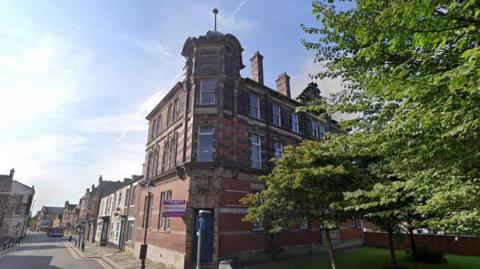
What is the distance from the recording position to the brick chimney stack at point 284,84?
23.5 meters

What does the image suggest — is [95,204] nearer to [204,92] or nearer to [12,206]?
[12,206]

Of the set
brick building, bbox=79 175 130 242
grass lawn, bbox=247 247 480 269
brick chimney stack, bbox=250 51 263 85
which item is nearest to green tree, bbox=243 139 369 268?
grass lawn, bbox=247 247 480 269

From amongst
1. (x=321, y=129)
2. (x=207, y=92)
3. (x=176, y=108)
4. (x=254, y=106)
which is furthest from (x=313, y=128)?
(x=176, y=108)

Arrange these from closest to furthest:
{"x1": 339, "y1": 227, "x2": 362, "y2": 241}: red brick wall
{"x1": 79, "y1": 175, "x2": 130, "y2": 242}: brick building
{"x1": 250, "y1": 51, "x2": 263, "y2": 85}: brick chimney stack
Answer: {"x1": 250, "y1": 51, "x2": 263, "y2": 85}: brick chimney stack
{"x1": 339, "y1": 227, "x2": 362, "y2": 241}: red brick wall
{"x1": 79, "y1": 175, "x2": 130, "y2": 242}: brick building

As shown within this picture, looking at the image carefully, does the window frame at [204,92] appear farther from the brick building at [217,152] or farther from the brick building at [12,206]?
the brick building at [12,206]

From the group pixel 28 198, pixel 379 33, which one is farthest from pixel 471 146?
pixel 28 198

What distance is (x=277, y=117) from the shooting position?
21.3 m

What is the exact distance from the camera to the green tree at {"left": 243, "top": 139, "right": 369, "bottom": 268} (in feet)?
35.5

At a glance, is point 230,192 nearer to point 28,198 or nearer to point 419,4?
point 419,4

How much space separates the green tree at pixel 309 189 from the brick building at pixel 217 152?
284cm

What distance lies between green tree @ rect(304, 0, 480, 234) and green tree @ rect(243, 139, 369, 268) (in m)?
4.08

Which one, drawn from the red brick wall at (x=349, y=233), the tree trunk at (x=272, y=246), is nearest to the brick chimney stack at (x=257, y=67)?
the tree trunk at (x=272, y=246)

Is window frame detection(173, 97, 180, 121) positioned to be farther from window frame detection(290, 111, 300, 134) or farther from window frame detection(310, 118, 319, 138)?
window frame detection(310, 118, 319, 138)

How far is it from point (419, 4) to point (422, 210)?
4298 mm
